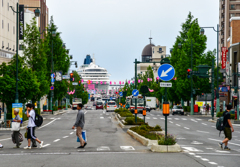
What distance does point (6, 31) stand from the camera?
2562 inches

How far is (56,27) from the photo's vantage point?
63250 millimetres

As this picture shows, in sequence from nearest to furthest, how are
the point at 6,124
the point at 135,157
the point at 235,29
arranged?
the point at 135,157
the point at 6,124
the point at 235,29

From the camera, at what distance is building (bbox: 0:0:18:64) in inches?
2446

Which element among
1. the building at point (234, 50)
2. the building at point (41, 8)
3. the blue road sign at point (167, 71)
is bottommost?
the blue road sign at point (167, 71)

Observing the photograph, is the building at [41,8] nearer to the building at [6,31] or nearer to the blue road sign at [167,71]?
the building at [6,31]

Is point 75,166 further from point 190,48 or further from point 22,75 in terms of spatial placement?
point 190,48

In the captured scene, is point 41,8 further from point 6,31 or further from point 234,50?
point 234,50

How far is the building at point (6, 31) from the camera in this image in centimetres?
6212

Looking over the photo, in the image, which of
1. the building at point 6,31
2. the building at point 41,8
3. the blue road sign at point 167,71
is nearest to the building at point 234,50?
the building at point 6,31

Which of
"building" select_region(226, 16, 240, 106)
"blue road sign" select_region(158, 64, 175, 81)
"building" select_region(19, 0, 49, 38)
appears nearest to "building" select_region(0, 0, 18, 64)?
"building" select_region(19, 0, 49, 38)

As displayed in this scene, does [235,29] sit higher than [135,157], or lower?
higher

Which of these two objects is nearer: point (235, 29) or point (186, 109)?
point (186, 109)

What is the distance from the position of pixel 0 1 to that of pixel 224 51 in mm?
34310

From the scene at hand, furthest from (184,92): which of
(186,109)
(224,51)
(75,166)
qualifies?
(75,166)
